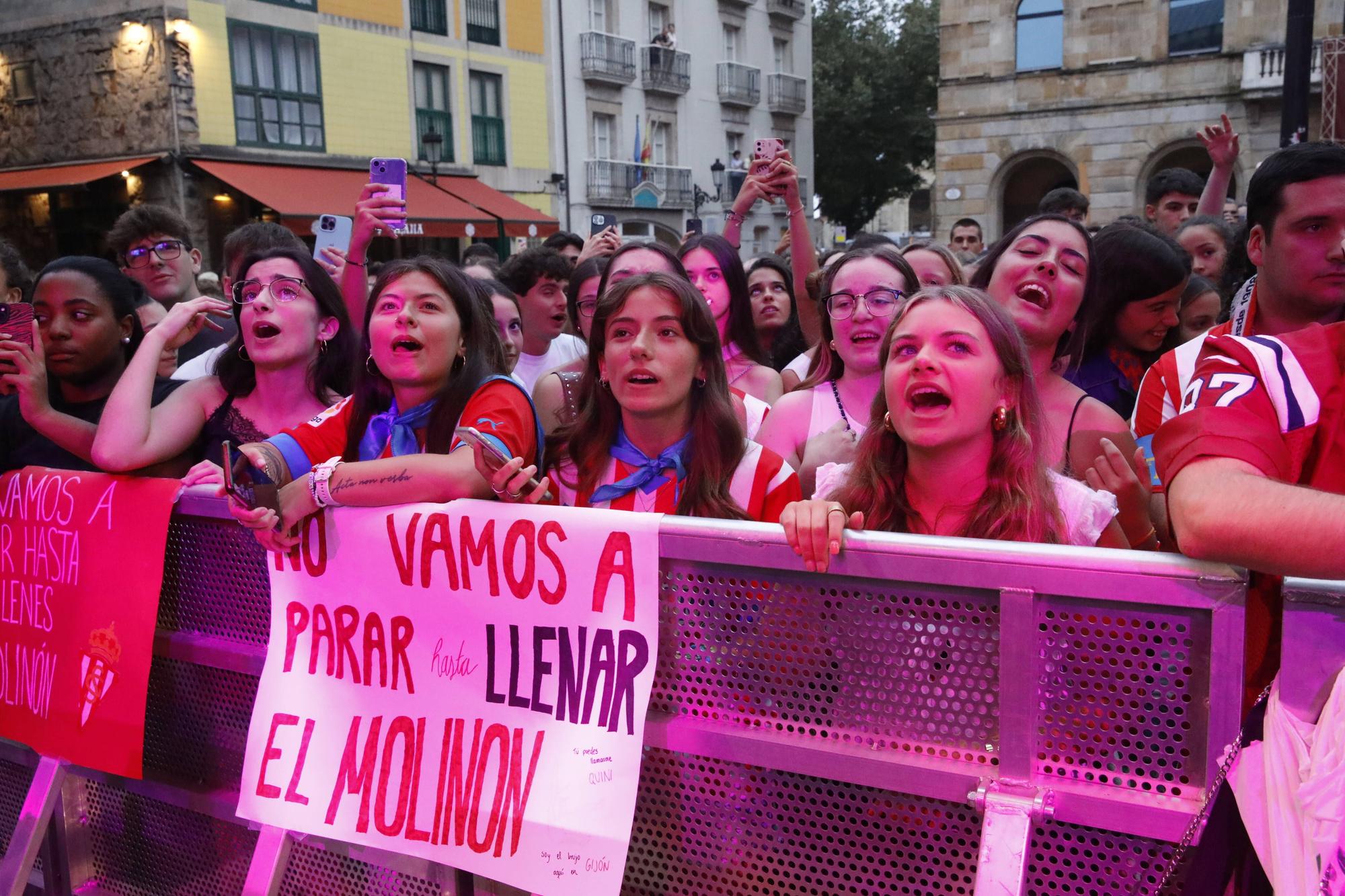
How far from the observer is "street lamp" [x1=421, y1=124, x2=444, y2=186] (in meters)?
19.5

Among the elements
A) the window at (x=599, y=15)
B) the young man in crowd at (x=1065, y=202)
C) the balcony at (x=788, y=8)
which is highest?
the balcony at (x=788, y=8)

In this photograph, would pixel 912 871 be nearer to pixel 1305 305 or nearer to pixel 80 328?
pixel 1305 305

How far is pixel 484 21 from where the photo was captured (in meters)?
24.8

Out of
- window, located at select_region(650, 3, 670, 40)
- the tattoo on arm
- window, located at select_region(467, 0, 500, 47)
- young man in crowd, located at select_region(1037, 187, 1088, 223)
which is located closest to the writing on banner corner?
the tattoo on arm

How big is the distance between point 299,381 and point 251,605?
996 mm

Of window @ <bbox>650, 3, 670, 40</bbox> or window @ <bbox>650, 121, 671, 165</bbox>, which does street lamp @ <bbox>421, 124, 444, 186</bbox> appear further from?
window @ <bbox>650, 3, 670, 40</bbox>

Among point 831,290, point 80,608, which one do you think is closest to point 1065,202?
point 831,290

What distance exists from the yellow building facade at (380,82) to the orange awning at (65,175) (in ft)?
4.63

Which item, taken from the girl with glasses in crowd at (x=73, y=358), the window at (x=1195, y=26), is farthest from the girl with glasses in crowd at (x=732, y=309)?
the window at (x=1195, y=26)

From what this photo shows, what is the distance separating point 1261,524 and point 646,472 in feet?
5.02

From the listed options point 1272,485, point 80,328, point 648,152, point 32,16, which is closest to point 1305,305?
point 1272,485

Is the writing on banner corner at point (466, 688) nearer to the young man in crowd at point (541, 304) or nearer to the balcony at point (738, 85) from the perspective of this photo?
the young man in crowd at point (541, 304)

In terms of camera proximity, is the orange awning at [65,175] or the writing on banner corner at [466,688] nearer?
the writing on banner corner at [466,688]

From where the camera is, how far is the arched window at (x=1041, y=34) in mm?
24250
